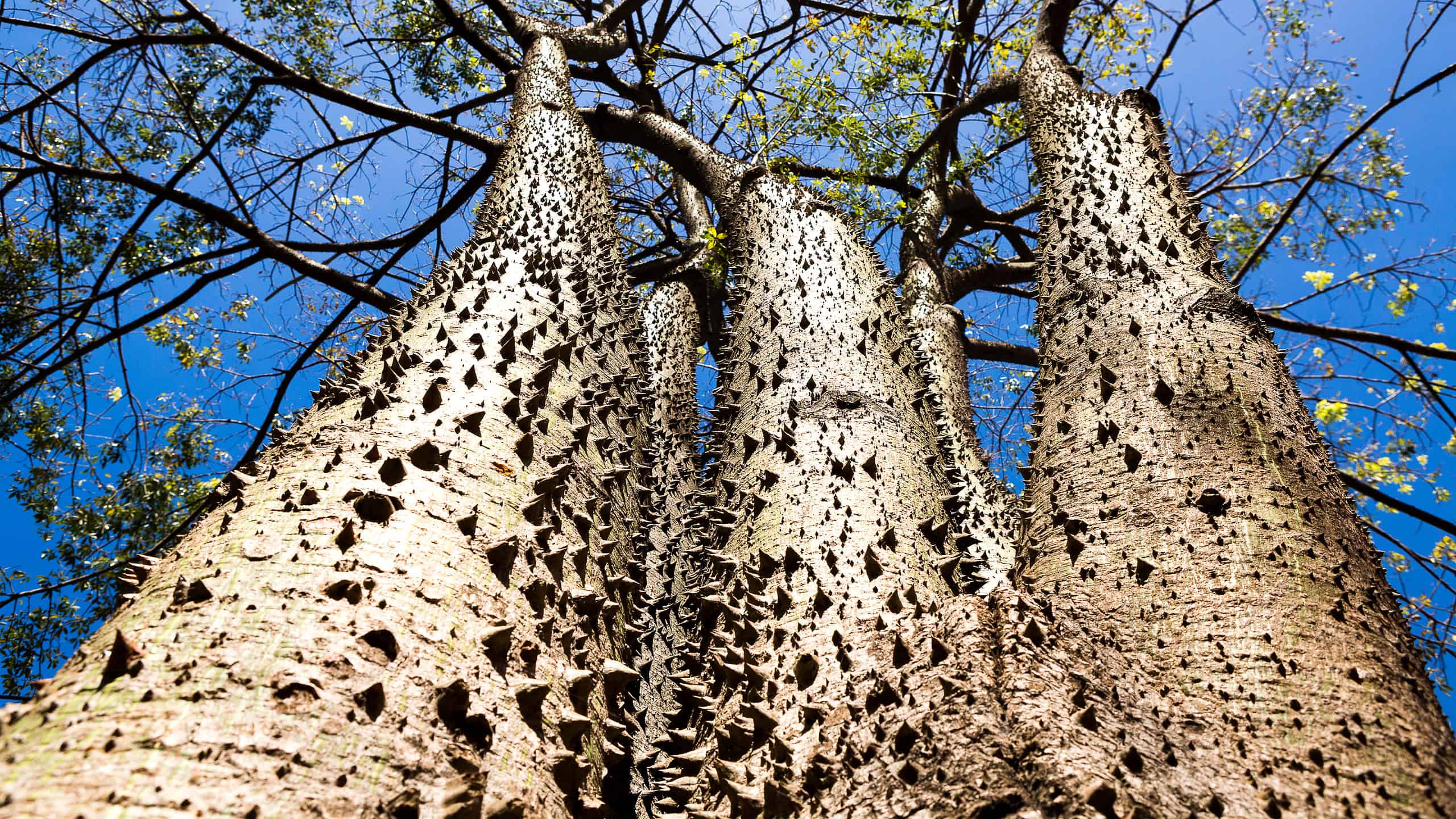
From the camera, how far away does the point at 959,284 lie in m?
7.19

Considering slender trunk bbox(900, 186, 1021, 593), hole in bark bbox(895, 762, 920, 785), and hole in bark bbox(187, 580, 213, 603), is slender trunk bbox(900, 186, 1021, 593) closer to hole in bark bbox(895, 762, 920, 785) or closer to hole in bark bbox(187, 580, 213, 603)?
hole in bark bbox(895, 762, 920, 785)

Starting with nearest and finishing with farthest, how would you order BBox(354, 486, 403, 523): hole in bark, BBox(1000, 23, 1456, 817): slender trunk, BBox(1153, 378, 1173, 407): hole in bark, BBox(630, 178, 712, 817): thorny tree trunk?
1. BBox(1000, 23, 1456, 817): slender trunk
2. BBox(354, 486, 403, 523): hole in bark
3. BBox(1153, 378, 1173, 407): hole in bark
4. BBox(630, 178, 712, 817): thorny tree trunk

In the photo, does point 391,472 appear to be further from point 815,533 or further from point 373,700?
point 815,533

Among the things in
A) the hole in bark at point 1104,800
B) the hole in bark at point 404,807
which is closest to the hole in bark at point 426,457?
the hole in bark at point 404,807

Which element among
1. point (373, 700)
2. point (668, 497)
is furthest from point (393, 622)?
point (668, 497)

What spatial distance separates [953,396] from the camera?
460cm

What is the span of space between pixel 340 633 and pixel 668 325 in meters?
4.64

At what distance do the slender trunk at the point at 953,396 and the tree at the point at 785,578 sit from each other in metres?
0.06

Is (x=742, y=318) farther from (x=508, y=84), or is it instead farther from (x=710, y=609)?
(x=508, y=84)

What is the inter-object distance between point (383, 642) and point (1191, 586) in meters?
1.70

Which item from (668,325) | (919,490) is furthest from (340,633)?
(668,325)

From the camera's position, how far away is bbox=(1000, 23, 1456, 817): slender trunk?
131cm

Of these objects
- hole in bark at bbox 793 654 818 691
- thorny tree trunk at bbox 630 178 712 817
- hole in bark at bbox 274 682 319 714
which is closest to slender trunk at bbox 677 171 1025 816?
hole in bark at bbox 793 654 818 691

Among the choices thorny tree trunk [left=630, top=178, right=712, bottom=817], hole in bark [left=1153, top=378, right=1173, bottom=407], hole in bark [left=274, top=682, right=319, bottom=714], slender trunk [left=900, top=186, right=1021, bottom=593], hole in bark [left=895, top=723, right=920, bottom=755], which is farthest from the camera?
slender trunk [left=900, top=186, right=1021, bottom=593]
